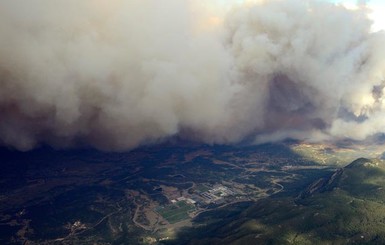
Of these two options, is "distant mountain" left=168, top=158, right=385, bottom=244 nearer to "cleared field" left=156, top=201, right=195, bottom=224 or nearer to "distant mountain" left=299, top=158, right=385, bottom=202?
"distant mountain" left=299, top=158, right=385, bottom=202

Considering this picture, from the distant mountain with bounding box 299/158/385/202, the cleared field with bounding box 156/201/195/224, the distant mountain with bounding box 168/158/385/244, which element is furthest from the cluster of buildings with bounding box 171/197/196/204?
the distant mountain with bounding box 299/158/385/202

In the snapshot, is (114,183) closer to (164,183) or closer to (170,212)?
(164,183)

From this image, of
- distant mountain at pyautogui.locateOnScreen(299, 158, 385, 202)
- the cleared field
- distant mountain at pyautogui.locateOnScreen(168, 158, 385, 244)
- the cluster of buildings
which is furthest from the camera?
the cluster of buildings

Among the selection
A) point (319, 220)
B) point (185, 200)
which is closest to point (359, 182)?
point (319, 220)

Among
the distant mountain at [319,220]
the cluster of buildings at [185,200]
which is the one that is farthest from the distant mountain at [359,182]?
the cluster of buildings at [185,200]

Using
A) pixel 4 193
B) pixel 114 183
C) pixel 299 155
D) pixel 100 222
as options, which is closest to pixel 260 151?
pixel 299 155

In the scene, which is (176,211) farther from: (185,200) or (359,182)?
(359,182)
